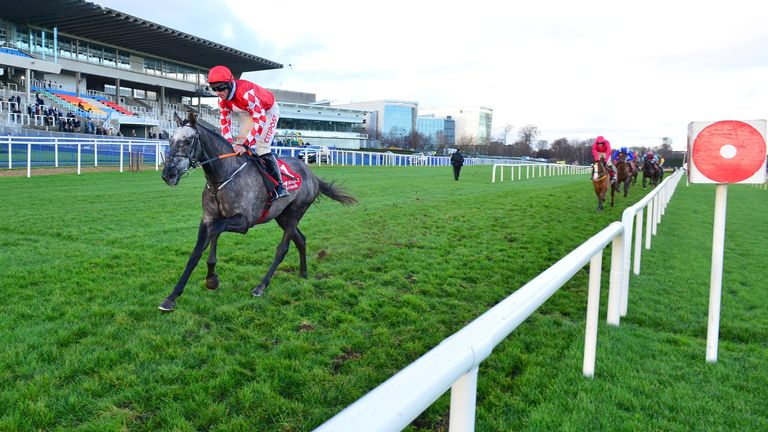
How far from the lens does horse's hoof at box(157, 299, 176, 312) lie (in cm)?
400

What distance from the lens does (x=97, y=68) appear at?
4428 cm

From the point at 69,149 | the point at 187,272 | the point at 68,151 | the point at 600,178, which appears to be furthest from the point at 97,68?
the point at 187,272

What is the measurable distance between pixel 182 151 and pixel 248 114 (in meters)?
0.89

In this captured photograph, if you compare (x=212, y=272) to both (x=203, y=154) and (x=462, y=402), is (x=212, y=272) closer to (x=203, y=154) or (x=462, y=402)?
(x=203, y=154)

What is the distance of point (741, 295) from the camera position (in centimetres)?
518

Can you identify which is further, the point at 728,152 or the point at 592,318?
the point at 728,152

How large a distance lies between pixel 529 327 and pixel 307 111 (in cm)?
7660

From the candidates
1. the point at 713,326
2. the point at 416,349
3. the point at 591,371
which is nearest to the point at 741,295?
the point at 713,326

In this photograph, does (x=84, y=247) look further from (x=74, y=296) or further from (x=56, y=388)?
(x=56, y=388)

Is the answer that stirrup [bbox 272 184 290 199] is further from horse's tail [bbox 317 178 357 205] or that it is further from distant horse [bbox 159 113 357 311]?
horse's tail [bbox 317 178 357 205]

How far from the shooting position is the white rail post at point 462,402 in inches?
54.9

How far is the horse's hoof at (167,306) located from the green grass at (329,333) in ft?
0.17

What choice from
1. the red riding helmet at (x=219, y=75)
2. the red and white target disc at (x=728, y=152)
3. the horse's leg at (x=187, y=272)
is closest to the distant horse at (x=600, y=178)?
the red and white target disc at (x=728, y=152)

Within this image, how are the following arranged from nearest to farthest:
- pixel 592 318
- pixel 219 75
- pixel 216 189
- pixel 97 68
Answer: pixel 592 318, pixel 219 75, pixel 216 189, pixel 97 68
